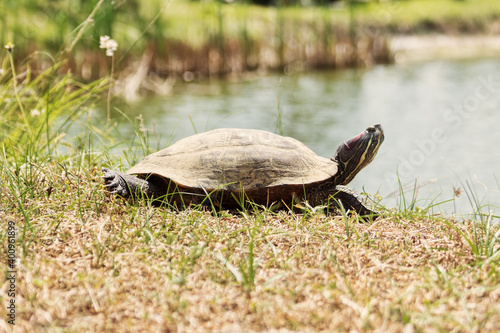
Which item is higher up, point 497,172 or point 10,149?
point 10,149

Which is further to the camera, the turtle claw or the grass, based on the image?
the turtle claw

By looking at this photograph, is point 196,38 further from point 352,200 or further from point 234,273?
point 234,273

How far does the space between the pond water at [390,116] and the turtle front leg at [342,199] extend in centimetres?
21

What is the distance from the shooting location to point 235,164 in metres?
2.97

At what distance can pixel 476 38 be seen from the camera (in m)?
20.3

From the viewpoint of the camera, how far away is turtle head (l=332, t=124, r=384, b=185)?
10.6 feet

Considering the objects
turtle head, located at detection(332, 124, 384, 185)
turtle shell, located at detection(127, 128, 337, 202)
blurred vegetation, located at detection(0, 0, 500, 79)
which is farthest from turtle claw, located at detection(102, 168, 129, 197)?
blurred vegetation, located at detection(0, 0, 500, 79)

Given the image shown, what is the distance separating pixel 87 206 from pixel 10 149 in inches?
47.8

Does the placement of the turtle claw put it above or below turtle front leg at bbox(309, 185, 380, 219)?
above

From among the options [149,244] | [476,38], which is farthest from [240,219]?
[476,38]

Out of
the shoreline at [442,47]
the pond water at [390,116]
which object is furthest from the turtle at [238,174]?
the shoreline at [442,47]

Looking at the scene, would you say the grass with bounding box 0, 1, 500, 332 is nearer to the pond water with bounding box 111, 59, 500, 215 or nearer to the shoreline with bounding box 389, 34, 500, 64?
the pond water with bounding box 111, 59, 500, 215

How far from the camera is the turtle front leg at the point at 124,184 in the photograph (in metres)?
2.75

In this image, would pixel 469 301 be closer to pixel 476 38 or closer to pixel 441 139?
pixel 441 139
